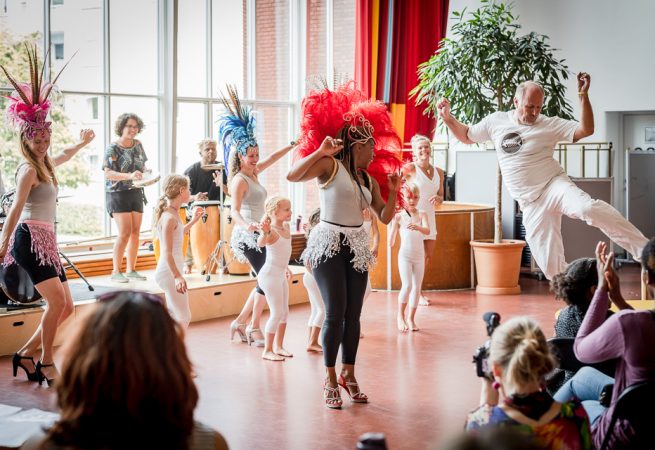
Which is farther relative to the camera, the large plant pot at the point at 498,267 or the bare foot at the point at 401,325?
the large plant pot at the point at 498,267

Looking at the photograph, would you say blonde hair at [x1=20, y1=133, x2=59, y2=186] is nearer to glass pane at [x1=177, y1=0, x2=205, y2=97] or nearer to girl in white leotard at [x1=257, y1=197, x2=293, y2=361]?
girl in white leotard at [x1=257, y1=197, x2=293, y2=361]

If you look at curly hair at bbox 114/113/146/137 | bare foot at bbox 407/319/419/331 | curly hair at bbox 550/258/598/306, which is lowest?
bare foot at bbox 407/319/419/331

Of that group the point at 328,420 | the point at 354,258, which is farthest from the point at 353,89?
the point at 328,420

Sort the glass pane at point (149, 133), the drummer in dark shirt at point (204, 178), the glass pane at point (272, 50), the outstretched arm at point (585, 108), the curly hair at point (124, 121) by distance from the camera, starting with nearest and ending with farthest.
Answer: the outstretched arm at point (585, 108) < the curly hair at point (124, 121) < the drummer in dark shirt at point (204, 178) < the glass pane at point (149, 133) < the glass pane at point (272, 50)

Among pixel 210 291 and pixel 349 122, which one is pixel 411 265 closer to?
pixel 210 291

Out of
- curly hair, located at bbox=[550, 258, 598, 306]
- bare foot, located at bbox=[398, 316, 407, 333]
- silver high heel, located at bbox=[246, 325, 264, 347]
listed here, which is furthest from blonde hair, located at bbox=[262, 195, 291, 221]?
curly hair, located at bbox=[550, 258, 598, 306]

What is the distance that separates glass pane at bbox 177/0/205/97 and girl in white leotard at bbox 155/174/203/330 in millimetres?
5213

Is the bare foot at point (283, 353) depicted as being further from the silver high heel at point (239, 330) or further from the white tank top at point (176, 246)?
the white tank top at point (176, 246)

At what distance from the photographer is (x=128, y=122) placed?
790 centimetres

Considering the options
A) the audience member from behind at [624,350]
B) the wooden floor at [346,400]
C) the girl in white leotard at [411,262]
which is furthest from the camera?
the girl in white leotard at [411,262]

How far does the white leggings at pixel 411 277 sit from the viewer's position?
7.04m

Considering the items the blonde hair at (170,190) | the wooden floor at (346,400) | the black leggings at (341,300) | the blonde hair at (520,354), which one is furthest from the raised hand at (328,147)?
the blonde hair at (520,354)

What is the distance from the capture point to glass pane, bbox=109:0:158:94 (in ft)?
31.8

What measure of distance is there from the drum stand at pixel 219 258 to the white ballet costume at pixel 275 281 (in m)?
2.11
